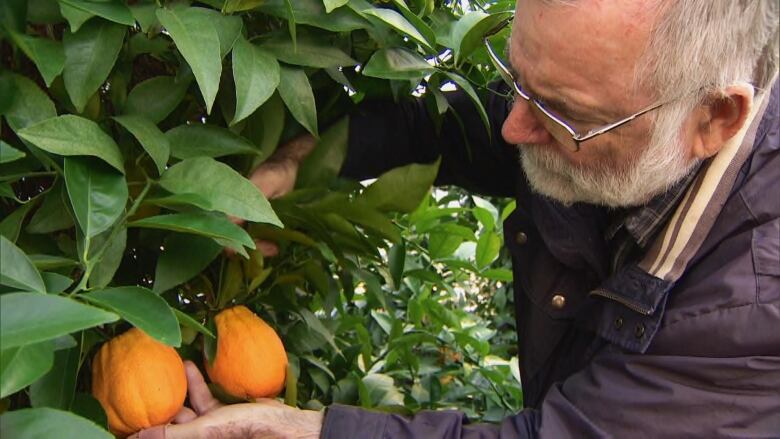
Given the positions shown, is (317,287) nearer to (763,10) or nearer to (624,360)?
(624,360)

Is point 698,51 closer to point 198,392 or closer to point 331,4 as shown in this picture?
point 331,4

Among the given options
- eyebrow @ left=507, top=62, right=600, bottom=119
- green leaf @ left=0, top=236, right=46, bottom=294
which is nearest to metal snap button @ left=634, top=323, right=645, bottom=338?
eyebrow @ left=507, top=62, right=600, bottom=119

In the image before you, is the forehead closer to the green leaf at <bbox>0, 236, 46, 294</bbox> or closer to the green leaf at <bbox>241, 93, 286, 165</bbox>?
the green leaf at <bbox>241, 93, 286, 165</bbox>

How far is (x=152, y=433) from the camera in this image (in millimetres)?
821

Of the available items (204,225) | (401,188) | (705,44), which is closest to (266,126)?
(401,188)

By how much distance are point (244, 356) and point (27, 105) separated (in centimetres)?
33

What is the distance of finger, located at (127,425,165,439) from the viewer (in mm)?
816

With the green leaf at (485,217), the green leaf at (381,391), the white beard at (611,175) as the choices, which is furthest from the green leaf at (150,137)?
the green leaf at (485,217)

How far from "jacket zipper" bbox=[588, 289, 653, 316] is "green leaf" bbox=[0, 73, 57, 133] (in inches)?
26.9

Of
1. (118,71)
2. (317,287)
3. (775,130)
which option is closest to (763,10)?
(775,130)

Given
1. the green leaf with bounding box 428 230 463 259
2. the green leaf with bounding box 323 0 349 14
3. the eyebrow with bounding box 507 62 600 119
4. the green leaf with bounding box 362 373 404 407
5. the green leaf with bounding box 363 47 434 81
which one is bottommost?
the green leaf with bounding box 362 373 404 407

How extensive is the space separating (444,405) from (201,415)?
734 mm

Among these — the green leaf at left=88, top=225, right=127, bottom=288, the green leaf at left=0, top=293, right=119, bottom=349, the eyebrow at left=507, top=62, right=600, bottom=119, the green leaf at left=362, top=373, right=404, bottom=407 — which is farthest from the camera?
the green leaf at left=362, top=373, right=404, bottom=407

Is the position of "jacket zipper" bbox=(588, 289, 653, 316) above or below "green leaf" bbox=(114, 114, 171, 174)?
below
